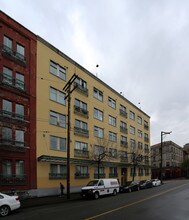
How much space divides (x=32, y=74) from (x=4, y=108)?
5681mm

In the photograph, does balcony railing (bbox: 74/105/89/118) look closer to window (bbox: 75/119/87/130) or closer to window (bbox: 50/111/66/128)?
window (bbox: 75/119/87/130)

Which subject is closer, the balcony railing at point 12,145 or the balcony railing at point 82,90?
the balcony railing at point 12,145

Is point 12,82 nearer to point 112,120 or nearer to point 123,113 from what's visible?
point 112,120

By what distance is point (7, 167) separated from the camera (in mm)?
29344

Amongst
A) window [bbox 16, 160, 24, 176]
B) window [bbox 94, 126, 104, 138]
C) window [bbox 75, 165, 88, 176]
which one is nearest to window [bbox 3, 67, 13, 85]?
window [bbox 16, 160, 24, 176]

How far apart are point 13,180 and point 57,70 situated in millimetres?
14735

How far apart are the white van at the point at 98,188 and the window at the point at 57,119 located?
8413mm

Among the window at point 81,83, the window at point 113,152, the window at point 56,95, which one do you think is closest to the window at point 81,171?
the window at point 56,95

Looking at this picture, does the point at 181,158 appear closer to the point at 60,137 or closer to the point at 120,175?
the point at 120,175

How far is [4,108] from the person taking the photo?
1167 inches

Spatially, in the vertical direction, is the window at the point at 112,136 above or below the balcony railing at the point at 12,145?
above

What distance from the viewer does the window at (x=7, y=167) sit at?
28.9 m

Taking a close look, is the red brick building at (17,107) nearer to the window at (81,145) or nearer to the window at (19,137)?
the window at (19,137)

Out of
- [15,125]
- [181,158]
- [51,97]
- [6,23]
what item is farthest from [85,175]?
[181,158]
